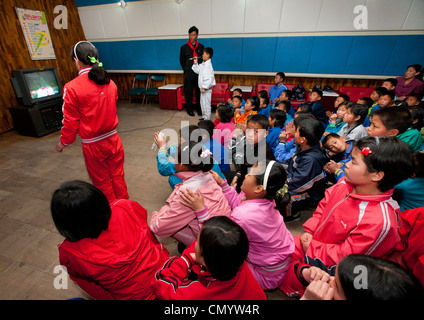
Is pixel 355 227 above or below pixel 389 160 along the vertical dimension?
below

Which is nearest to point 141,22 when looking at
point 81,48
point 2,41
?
point 2,41

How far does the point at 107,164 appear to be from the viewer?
215 cm

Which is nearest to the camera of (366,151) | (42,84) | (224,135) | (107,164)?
(366,151)

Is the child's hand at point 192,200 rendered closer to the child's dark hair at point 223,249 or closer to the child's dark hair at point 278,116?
the child's dark hair at point 223,249

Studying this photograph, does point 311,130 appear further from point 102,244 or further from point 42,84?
point 42,84

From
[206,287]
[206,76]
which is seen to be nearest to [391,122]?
[206,287]

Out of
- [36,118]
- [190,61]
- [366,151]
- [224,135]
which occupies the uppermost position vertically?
[190,61]

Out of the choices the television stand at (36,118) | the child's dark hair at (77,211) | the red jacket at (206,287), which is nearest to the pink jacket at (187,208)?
the red jacket at (206,287)

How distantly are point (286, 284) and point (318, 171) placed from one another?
104cm

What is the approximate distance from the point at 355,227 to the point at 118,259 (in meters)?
1.30

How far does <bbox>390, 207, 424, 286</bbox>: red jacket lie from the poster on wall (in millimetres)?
7230

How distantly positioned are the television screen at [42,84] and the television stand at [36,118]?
0.62ft
